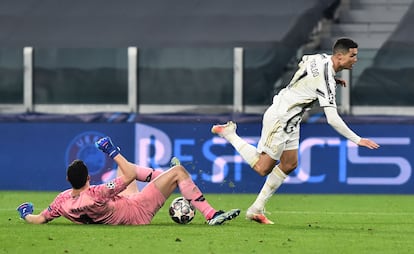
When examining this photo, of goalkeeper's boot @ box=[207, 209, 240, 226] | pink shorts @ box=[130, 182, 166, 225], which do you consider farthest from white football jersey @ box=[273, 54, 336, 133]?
pink shorts @ box=[130, 182, 166, 225]

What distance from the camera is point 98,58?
21812mm

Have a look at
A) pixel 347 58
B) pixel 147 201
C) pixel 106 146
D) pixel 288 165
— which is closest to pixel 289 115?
pixel 288 165

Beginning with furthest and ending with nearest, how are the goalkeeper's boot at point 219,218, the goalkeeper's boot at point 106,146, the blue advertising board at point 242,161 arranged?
the blue advertising board at point 242,161 → the goalkeeper's boot at point 219,218 → the goalkeeper's boot at point 106,146

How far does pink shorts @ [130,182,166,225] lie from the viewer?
12359 mm

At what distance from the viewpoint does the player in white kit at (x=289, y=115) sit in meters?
12.8

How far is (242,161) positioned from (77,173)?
24.7ft

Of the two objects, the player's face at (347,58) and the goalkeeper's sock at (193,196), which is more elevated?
the player's face at (347,58)

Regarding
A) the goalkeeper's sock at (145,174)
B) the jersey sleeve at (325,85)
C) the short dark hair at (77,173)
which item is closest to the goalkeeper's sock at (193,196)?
the goalkeeper's sock at (145,174)

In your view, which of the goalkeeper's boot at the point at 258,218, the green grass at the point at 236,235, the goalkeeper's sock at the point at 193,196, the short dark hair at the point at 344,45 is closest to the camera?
the green grass at the point at 236,235

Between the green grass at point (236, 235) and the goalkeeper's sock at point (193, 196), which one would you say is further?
the goalkeeper's sock at point (193, 196)

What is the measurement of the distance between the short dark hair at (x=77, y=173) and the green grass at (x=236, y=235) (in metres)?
Result: 0.43

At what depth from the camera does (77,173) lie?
468 inches

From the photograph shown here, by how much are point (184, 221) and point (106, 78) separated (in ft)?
30.4

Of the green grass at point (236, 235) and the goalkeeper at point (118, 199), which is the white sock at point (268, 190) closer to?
the green grass at point (236, 235)
